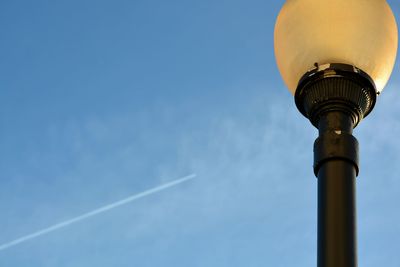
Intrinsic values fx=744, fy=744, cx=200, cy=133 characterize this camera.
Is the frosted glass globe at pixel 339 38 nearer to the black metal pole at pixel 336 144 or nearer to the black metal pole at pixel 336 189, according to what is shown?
the black metal pole at pixel 336 144

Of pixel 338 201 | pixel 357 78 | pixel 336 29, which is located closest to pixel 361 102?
pixel 357 78

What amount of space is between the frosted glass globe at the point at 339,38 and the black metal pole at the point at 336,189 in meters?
0.30

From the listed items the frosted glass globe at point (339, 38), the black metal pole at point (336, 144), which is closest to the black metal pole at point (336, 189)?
the black metal pole at point (336, 144)

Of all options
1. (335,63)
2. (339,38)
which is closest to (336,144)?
(335,63)

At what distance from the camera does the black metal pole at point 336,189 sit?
294 cm

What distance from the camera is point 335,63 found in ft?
11.6

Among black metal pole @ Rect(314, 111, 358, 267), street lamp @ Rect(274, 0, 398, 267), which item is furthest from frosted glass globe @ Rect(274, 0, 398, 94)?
black metal pole @ Rect(314, 111, 358, 267)

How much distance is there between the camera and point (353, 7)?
3.66m

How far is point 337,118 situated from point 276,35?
639mm

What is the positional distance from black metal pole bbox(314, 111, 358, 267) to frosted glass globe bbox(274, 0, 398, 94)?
299 mm

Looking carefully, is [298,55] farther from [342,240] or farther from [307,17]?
[342,240]

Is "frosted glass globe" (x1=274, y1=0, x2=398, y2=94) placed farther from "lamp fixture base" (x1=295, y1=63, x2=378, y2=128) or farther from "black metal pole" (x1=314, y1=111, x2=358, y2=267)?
"black metal pole" (x1=314, y1=111, x2=358, y2=267)

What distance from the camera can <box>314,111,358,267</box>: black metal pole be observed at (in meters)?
2.94

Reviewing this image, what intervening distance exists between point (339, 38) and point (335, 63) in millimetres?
133
